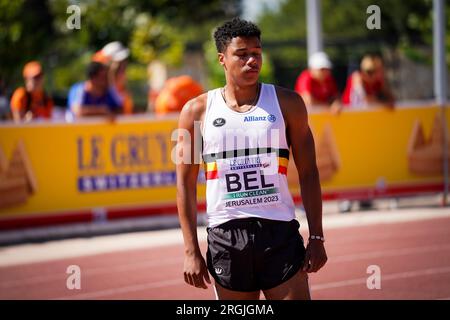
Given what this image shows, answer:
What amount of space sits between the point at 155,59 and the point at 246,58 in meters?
34.3

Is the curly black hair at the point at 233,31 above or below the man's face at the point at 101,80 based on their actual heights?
above

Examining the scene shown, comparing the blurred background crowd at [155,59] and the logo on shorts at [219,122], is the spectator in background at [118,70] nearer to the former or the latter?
the blurred background crowd at [155,59]

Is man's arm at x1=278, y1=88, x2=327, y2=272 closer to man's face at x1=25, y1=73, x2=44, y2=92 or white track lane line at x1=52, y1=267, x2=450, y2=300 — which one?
white track lane line at x1=52, y1=267, x2=450, y2=300

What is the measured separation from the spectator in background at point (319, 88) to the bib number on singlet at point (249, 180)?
904cm

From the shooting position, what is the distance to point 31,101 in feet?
41.0

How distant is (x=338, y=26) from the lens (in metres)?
62.5

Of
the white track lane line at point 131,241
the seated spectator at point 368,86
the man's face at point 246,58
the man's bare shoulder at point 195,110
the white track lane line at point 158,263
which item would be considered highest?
the man's face at point 246,58

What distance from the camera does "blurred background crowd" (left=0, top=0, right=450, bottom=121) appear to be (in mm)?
12686

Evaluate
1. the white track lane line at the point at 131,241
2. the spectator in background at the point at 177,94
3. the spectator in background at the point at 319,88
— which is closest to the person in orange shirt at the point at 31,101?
the spectator in background at the point at 177,94

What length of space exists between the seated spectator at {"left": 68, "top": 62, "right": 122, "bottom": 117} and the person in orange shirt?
466 millimetres

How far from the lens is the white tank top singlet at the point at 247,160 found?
14.8ft

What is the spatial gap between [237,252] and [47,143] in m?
7.94

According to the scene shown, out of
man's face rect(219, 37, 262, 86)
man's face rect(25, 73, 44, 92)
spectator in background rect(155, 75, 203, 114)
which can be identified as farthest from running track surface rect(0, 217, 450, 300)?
man's face rect(219, 37, 262, 86)
